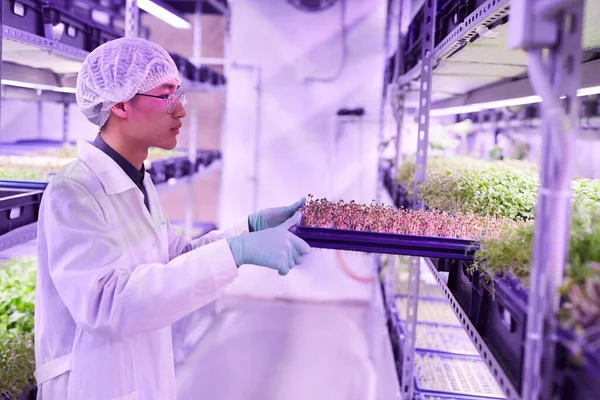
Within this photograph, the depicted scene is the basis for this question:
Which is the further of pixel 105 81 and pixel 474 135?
pixel 474 135

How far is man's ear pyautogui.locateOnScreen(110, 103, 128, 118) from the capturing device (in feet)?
5.57

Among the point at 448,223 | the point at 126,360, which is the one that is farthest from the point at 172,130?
the point at 448,223

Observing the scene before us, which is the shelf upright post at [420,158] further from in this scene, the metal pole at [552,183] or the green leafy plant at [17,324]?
the green leafy plant at [17,324]

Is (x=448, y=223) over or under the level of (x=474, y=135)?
under

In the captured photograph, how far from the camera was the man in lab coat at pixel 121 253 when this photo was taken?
138 cm

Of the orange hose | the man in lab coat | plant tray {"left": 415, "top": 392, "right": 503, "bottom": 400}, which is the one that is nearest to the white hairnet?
the man in lab coat

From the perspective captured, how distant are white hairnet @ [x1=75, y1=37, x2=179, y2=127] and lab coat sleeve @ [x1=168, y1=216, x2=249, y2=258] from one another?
0.51 m

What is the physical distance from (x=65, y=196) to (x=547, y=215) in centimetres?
123

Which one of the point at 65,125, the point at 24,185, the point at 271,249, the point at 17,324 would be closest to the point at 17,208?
the point at 24,185

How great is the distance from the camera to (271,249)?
1405 mm

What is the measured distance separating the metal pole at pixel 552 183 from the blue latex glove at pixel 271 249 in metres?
0.67

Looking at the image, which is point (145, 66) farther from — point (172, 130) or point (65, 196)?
point (65, 196)

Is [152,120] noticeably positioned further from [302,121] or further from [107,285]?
[302,121]

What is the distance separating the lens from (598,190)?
1737 mm
